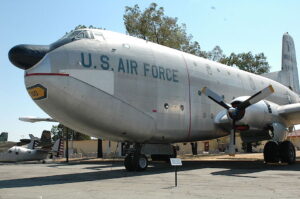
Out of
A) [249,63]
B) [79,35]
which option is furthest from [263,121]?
[249,63]

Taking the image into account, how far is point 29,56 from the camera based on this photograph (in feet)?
42.0

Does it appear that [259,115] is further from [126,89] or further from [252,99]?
[126,89]

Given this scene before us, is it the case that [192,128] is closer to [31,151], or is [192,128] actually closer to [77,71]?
[77,71]

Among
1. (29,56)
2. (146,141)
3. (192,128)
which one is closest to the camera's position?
(29,56)

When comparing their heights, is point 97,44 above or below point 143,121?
above

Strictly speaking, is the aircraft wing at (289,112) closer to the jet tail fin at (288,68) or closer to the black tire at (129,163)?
the jet tail fin at (288,68)

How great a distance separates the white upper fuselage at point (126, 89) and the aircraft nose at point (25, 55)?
235 mm

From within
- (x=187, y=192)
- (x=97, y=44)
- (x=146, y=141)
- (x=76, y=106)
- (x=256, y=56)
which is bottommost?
(x=187, y=192)

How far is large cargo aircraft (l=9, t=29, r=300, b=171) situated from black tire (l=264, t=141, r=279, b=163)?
0.06 m

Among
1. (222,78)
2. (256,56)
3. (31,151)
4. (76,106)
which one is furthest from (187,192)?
(256,56)

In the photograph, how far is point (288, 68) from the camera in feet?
99.4

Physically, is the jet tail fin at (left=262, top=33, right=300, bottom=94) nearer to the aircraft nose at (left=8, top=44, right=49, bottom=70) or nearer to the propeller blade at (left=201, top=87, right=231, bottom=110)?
the propeller blade at (left=201, top=87, right=231, bottom=110)

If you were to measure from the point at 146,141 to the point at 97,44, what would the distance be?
495 centimetres

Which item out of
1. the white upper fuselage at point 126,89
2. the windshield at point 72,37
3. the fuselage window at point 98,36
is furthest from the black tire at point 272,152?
the windshield at point 72,37
